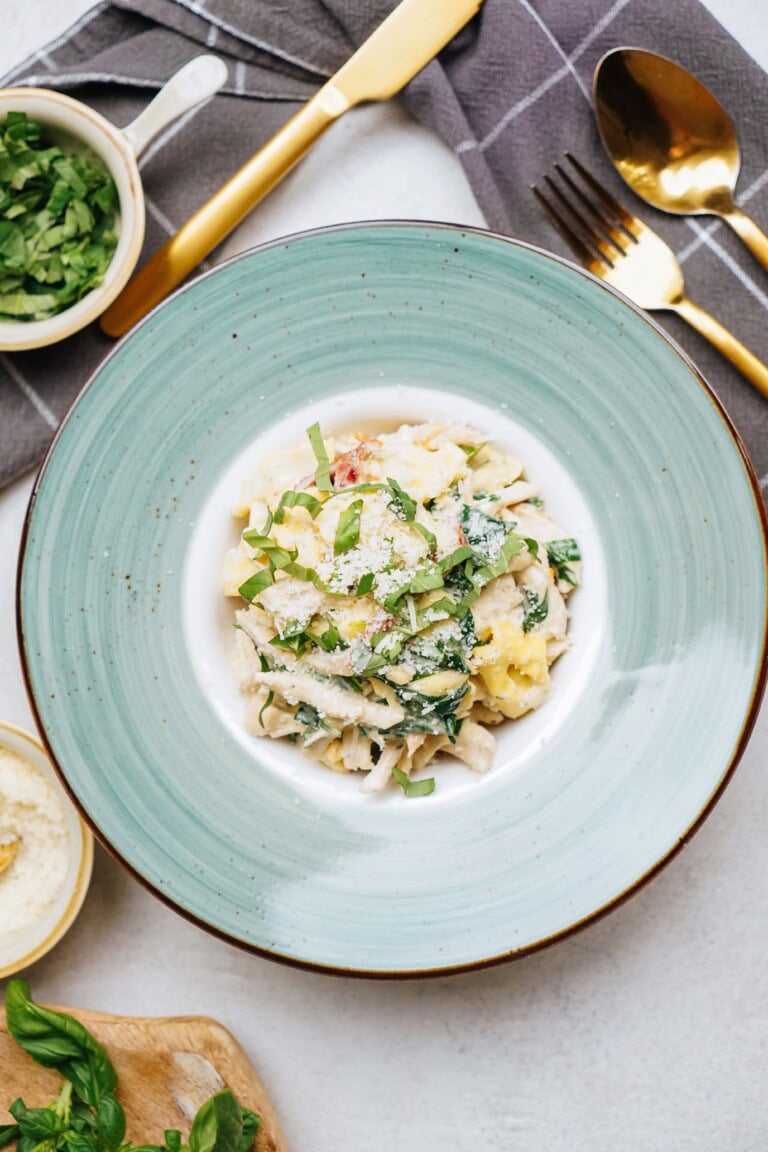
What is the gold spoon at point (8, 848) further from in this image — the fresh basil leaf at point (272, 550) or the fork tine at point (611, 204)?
the fork tine at point (611, 204)

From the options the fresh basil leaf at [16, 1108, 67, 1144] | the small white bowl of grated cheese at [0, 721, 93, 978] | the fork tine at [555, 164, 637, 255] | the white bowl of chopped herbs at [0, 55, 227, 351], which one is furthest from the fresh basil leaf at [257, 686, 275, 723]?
the fork tine at [555, 164, 637, 255]

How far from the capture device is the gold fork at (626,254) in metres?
2.65

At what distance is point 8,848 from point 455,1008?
139 centimetres

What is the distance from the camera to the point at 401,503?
229 cm

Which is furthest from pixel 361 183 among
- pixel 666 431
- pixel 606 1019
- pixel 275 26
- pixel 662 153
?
pixel 606 1019

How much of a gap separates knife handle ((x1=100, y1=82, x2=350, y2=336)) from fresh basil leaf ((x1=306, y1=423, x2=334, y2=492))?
0.71 metres

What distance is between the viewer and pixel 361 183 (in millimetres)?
2846

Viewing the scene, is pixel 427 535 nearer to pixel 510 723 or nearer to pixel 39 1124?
pixel 510 723

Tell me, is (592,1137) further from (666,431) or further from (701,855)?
(666,431)

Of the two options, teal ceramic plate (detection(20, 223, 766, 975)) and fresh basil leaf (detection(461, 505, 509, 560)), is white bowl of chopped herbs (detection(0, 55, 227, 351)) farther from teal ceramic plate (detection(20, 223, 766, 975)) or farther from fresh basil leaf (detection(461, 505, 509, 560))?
fresh basil leaf (detection(461, 505, 509, 560))

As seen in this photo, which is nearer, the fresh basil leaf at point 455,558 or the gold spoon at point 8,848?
the fresh basil leaf at point 455,558

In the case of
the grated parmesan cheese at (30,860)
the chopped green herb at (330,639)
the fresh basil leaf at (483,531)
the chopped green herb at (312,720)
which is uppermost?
the fresh basil leaf at (483,531)

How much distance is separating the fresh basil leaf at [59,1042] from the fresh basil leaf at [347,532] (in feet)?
4.98

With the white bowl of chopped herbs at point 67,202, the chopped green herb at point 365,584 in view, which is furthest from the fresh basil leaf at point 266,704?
the white bowl of chopped herbs at point 67,202
